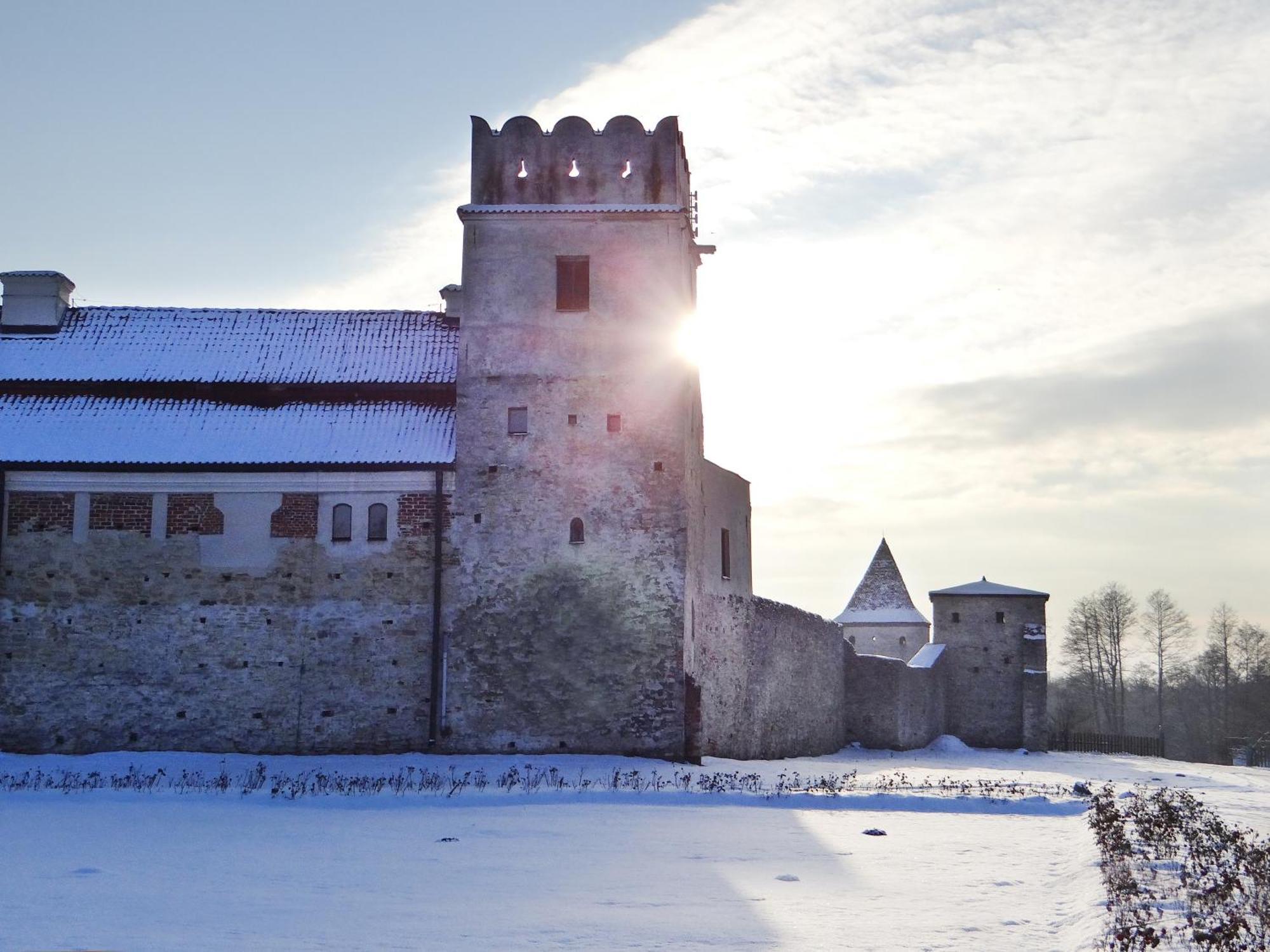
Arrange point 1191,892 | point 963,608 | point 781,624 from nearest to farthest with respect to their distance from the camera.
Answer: point 1191,892 < point 781,624 < point 963,608

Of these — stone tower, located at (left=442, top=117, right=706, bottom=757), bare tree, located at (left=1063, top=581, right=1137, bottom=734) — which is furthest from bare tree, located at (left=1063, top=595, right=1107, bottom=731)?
stone tower, located at (left=442, top=117, right=706, bottom=757)

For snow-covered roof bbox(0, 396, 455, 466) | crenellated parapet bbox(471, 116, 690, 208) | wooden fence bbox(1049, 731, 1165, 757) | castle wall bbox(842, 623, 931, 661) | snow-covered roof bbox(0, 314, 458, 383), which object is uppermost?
crenellated parapet bbox(471, 116, 690, 208)

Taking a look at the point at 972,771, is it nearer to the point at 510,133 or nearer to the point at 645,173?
the point at 645,173

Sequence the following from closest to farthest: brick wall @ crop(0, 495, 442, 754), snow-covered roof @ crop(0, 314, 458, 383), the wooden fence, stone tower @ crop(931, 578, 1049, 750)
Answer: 1. brick wall @ crop(0, 495, 442, 754)
2. snow-covered roof @ crop(0, 314, 458, 383)
3. stone tower @ crop(931, 578, 1049, 750)
4. the wooden fence

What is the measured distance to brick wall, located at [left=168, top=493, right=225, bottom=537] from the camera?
23.1 metres

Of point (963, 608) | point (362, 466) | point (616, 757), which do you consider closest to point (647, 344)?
point (362, 466)

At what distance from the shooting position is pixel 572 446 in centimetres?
2353

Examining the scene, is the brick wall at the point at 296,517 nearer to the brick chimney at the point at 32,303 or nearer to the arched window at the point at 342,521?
the arched window at the point at 342,521

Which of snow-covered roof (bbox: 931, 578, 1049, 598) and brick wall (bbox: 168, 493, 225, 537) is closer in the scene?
brick wall (bbox: 168, 493, 225, 537)

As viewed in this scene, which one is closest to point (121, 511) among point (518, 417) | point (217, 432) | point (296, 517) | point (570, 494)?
point (217, 432)

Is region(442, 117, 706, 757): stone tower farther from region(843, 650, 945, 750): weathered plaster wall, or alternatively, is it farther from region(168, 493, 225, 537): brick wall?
region(843, 650, 945, 750): weathered plaster wall

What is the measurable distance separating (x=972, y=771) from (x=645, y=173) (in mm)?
14053

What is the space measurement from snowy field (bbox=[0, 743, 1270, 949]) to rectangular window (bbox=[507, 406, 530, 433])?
7649 millimetres

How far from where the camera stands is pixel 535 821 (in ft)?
48.8
